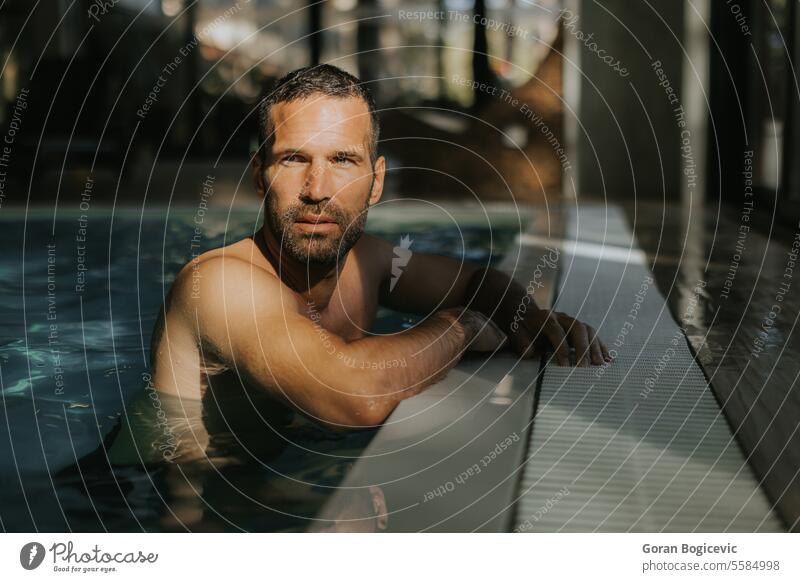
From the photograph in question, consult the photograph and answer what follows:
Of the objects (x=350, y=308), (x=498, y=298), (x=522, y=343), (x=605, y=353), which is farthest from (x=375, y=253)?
(x=605, y=353)

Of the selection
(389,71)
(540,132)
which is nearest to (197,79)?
(389,71)

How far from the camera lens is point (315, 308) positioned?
1.67m

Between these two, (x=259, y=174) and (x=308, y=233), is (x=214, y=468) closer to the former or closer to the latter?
(x=308, y=233)

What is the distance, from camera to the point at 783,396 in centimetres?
152

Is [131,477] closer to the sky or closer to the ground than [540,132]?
closer to the ground

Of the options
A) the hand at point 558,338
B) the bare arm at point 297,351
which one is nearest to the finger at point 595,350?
the hand at point 558,338

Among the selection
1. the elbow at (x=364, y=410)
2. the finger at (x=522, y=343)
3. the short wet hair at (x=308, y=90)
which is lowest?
the elbow at (x=364, y=410)

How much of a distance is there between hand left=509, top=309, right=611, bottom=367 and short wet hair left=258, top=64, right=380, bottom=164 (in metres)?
0.41

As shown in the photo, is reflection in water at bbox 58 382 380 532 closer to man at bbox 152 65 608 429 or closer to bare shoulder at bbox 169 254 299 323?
man at bbox 152 65 608 429

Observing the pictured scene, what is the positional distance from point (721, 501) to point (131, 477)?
2.62ft

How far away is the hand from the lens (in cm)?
167

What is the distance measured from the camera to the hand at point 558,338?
1669 millimetres

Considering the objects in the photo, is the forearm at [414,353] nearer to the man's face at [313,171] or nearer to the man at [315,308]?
the man at [315,308]

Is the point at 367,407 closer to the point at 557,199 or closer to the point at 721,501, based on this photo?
the point at 721,501
